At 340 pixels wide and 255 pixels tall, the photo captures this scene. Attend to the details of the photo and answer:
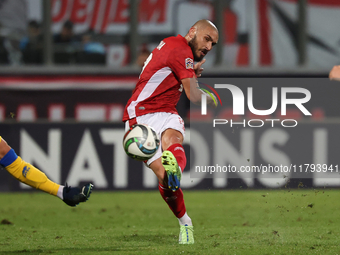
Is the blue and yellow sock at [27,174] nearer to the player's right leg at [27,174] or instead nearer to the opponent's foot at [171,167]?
the player's right leg at [27,174]

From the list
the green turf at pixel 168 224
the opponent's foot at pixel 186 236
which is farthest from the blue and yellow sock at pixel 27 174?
the opponent's foot at pixel 186 236

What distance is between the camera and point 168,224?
21.0 feet

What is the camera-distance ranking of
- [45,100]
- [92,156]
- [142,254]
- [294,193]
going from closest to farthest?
1. [142,254]
2. [294,193]
3. [92,156]
4. [45,100]

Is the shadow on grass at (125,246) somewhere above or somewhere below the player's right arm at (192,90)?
below

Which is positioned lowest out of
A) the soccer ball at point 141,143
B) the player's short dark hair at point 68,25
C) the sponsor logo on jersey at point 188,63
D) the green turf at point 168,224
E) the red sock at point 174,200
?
the green turf at point 168,224

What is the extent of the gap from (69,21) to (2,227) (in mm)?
4650

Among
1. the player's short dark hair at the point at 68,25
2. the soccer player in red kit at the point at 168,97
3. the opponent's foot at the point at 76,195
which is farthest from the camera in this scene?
the player's short dark hair at the point at 68,25

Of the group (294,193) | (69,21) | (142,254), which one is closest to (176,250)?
(142,254)

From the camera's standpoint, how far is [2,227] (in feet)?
20.0

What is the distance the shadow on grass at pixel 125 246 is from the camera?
4602 mm

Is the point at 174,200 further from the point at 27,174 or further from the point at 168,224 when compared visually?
the point at 168,224

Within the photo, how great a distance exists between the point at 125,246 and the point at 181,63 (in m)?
1.51

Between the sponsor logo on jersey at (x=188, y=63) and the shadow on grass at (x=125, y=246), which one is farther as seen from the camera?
the sponsor logo on jersey at (x=188, y=63)

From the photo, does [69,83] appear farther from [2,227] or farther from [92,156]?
[2,227]
